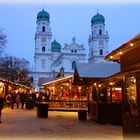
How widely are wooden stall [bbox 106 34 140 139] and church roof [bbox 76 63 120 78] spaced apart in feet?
44.4

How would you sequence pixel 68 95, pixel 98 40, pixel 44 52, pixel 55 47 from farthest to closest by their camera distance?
pixel 55 47, pixel 44 52, pixel 98 40, pixel 68 95

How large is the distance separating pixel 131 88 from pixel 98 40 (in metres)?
97.8

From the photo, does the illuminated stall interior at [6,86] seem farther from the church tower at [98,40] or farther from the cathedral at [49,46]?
the church tower at [98,40]

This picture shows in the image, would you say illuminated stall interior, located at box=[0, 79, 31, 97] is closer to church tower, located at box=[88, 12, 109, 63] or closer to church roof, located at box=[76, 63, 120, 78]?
church roof, located at box=[76, 63, 120, 78]

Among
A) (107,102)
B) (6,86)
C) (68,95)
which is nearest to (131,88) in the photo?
(107,102)

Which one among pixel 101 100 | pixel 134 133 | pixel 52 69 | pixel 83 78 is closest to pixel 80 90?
pixel 83 78

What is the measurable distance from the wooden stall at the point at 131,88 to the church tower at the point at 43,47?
97812 millimetres

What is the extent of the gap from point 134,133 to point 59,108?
77.3 feet

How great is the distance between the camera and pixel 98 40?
362 feet

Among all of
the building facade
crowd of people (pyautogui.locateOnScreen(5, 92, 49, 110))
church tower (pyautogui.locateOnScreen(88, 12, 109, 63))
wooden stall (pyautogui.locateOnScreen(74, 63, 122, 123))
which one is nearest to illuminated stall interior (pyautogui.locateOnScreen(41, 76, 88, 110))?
crowd of people (pyautogui.locateOnScreen(5, 92, 49, 110))

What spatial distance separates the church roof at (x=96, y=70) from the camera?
28.0m

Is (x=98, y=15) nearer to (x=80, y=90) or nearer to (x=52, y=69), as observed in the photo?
(x=52, y=69)

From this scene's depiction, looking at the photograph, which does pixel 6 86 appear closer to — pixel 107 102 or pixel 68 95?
pixel 68 95

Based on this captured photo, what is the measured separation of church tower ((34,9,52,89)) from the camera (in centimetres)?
11188
